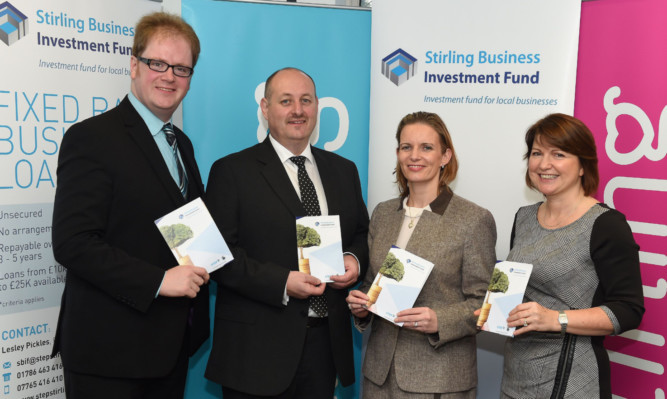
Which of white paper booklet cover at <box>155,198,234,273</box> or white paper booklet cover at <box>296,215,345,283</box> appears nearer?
white paper booklet cover at <box>155,198,234,273</box>

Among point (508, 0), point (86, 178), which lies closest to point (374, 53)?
point (508, 0)

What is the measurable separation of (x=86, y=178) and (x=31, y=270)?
0.99m

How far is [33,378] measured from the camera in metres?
3.00

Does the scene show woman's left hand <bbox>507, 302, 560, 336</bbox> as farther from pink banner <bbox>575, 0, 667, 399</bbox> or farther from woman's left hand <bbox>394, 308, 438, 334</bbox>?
pink banner <bbox>575, 0, 667, 399</bbox>

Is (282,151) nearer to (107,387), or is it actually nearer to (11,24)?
(107,387)

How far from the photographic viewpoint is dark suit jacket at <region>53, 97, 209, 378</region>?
2285mm

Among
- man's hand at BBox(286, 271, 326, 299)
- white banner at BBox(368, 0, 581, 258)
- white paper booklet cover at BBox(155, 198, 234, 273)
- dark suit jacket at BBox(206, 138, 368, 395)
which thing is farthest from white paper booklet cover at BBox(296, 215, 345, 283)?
white banner at BBox(368, 0, 581, 258)

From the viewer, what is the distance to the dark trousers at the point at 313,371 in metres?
2.76

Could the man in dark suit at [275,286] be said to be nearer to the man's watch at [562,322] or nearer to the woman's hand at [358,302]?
the woman's hand at [358,302]

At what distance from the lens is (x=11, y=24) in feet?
9.29

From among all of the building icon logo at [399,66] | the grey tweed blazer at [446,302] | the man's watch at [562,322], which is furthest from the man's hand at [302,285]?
the building icon logo at [399,66]

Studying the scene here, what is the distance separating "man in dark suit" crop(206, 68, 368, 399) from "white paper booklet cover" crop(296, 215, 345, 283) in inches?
2.1

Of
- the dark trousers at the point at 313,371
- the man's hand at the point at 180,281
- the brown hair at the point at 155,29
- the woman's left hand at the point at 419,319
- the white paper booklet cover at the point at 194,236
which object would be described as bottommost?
the dark trousers at the point at 313,371

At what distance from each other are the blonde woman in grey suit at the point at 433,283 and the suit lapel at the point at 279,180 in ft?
1.48
